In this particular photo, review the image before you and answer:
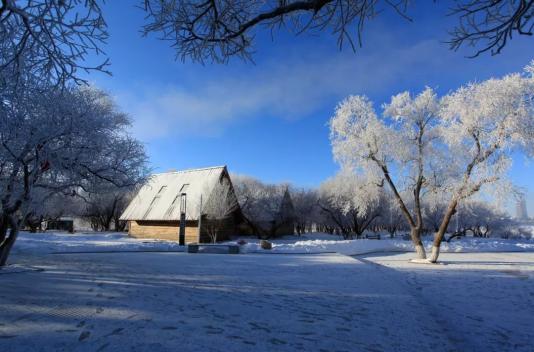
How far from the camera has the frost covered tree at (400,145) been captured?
17703 millimetres

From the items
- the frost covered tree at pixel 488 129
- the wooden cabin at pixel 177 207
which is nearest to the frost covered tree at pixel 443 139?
the frost covered tree at pixel 488 129

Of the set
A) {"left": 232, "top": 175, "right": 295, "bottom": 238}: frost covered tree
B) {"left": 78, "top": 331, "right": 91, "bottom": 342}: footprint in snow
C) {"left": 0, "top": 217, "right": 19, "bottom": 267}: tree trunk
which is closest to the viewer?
{"left": 78, "top": 331, "right": 91, "bottom": 342}: footprint in snow

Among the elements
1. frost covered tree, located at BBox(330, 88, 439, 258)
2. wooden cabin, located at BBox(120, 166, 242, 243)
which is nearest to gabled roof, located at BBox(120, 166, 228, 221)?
wooden cabin, located at BBox(120, 166, 242, 243)

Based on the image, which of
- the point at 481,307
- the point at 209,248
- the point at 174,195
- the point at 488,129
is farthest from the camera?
the point at 174,195

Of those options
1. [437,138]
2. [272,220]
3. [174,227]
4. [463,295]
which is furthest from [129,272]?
[272,220]

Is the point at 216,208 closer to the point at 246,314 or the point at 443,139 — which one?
the point at 443,139

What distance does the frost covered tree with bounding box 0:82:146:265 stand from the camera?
7.82 metres

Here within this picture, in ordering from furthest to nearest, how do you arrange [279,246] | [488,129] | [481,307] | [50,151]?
[279,246] < [488,129] < [50,151] < [481,307]

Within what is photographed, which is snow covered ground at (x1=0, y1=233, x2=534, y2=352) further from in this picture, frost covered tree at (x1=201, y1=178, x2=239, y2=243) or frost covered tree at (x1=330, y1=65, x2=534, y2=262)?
frost covered tree at (x1=201, y1=178, x2=239, y2=243)

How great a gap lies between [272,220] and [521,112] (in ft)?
110

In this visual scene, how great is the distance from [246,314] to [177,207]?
1160 inches

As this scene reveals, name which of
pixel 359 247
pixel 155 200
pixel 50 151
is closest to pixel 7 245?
pixel 50 151

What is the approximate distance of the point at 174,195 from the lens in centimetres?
3572

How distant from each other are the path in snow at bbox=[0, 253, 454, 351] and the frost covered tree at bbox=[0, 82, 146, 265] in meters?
1.97
